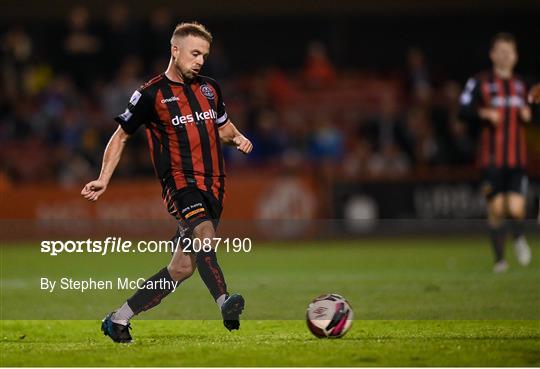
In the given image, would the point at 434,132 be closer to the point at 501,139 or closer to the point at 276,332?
the point at 501,139

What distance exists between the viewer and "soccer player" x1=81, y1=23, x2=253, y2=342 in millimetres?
7066

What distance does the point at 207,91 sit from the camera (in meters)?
7.39

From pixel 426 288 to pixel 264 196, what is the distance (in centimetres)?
723

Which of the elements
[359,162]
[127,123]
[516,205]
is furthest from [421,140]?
[127,123]

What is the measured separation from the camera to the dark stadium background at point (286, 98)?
17641mm

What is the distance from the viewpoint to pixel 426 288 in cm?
1054

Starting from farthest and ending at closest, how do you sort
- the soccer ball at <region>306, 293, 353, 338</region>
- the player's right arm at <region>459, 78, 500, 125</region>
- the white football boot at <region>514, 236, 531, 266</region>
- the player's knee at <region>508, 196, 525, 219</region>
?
the white football boot at <region>514, 236, 531, 266</region> → the player's knee at <region>508, 196, 525, 219</region> → the player's right arm at <region>459, 78, 500, 125</region> → the soccer ball at <region>306, 293, 353, 338</region>

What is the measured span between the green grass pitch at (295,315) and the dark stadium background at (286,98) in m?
2.85

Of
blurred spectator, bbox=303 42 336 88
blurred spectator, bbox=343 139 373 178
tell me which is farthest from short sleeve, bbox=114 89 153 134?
blurred spectator, bbox=303 42 336 88

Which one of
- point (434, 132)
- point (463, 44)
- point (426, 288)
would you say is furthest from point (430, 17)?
point (426, 288)

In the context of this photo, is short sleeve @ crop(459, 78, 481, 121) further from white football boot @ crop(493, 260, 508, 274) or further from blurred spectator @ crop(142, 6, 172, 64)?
blurred spectator @ crop(142, 6, 172, 64)

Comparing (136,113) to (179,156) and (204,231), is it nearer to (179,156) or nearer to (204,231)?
(179,156)

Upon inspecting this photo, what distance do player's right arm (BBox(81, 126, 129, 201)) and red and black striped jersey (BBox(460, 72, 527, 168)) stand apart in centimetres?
595

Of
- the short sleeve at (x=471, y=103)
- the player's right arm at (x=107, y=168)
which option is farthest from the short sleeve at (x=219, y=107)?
the short sleeve at (x=471, y=103)
